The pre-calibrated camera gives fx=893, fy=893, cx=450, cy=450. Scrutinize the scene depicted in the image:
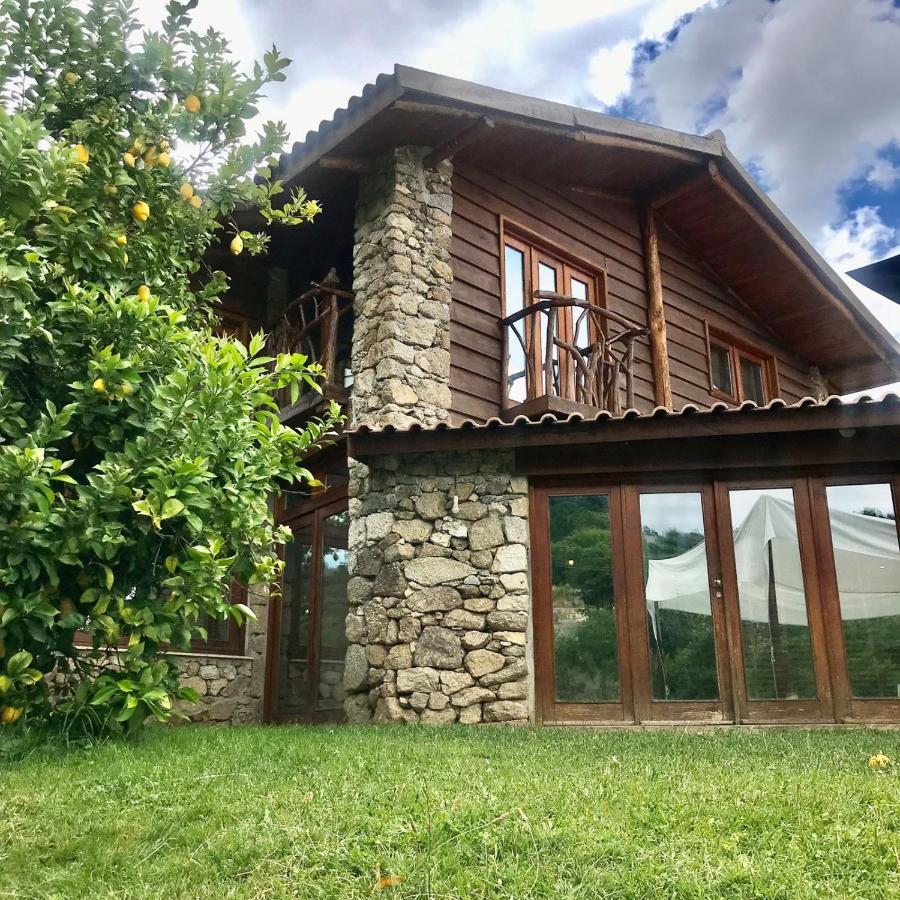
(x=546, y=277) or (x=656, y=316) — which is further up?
(x=546, y=277)

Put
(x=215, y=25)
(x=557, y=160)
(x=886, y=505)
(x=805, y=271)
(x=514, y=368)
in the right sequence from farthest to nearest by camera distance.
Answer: (x=805, y=271) → (x=557, y=160) → (x=514, y=368) → (x=886, y=505) → (x=215, y=25)

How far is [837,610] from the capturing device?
702cm

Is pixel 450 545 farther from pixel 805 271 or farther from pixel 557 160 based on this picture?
pixel 805 271

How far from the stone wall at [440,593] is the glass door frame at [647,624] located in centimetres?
86

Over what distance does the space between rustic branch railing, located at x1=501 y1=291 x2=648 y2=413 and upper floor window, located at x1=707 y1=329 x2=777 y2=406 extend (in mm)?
3037

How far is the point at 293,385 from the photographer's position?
4.88 meters

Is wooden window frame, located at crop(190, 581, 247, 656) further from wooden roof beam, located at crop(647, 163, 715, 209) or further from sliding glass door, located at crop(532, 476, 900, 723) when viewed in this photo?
wooden roof beam, located at crop(647, 163, 715, 209)

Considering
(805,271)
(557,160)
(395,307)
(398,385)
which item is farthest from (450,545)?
(805,271)

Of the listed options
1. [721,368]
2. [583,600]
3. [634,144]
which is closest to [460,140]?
[634,144]

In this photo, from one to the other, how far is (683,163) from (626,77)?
238 centimetres

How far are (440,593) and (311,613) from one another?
2097 millimetres

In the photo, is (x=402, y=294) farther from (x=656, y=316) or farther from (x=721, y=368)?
(x=721, y=368)

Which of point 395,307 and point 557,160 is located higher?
point 557,160

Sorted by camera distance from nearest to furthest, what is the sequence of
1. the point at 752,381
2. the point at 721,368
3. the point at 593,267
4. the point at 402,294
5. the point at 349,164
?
1. the point at 402,294
2. the point at 349,164
3. the point at 593,267
4. the point at 721,368
5. the point at 752,381
